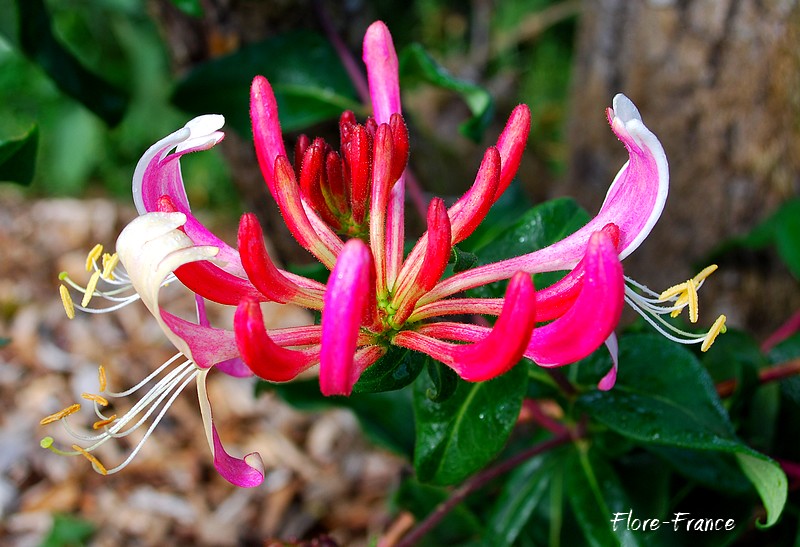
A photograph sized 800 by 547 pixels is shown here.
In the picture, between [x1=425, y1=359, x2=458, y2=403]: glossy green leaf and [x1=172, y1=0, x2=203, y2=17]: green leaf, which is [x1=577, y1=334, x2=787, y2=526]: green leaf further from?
[x1=172, y1=0, x2=203, y2=17]: green leaf

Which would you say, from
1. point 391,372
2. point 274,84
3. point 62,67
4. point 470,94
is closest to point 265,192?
point 274,84

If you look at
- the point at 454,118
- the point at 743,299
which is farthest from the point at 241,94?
the point at 454,118

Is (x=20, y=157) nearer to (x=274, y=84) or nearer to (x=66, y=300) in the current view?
(x=66, y=300)

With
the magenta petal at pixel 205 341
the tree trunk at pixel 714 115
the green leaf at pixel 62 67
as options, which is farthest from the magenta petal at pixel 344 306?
the tree trunk at pixel 714 115

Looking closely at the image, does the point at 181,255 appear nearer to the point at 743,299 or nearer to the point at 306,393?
the point at 306,393

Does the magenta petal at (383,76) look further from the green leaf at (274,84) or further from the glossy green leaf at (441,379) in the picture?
the green leaf at (274,84)

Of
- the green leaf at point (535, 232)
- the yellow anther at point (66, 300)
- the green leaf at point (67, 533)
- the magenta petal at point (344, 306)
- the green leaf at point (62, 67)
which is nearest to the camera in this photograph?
the magenta petal at point (344, 306)

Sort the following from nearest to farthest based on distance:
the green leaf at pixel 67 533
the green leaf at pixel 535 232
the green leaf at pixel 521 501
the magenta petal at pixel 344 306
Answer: the magenta petal at pixel 344 306, the green leaf at pixel 535 232, the green leaf at pixel 521 501, the green leaf at pixel 67 533

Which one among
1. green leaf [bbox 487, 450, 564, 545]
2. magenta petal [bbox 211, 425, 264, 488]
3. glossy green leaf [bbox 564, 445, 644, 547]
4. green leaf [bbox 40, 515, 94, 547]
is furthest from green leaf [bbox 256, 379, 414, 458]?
green leaf [bbox 40, 515, 94, 547]
